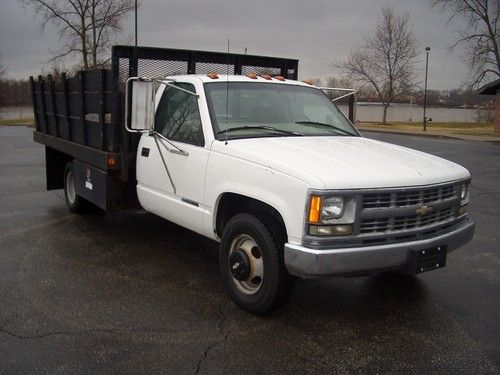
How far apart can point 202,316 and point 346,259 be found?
130cm

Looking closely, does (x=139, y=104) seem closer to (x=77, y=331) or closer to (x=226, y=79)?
(x=226, y=79)

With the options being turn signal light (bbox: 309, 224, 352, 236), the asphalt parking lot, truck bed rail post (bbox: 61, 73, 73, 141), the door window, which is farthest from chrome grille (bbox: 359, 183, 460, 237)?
truck bed rail post (bbox: 61, 73, 73, 141)

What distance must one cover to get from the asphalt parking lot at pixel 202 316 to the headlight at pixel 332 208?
3.03ft

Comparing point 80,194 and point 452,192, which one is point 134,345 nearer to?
point 452,192

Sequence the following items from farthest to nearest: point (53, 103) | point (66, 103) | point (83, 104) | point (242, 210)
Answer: point (53, 103) < point (66, 103) < point (83, 104) < point (242, 210)

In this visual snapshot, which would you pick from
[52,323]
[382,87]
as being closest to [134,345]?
[52,323]

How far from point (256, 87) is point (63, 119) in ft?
11.2

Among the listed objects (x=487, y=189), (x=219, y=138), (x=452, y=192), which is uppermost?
(x=219, y=138)

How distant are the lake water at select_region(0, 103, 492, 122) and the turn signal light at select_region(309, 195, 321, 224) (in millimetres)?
55556

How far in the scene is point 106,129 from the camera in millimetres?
6129

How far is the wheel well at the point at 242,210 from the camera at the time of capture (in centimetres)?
426

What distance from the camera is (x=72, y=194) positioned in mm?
7980

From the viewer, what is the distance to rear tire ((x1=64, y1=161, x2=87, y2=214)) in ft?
25.5

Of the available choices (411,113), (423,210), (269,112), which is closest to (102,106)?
(269,112)
